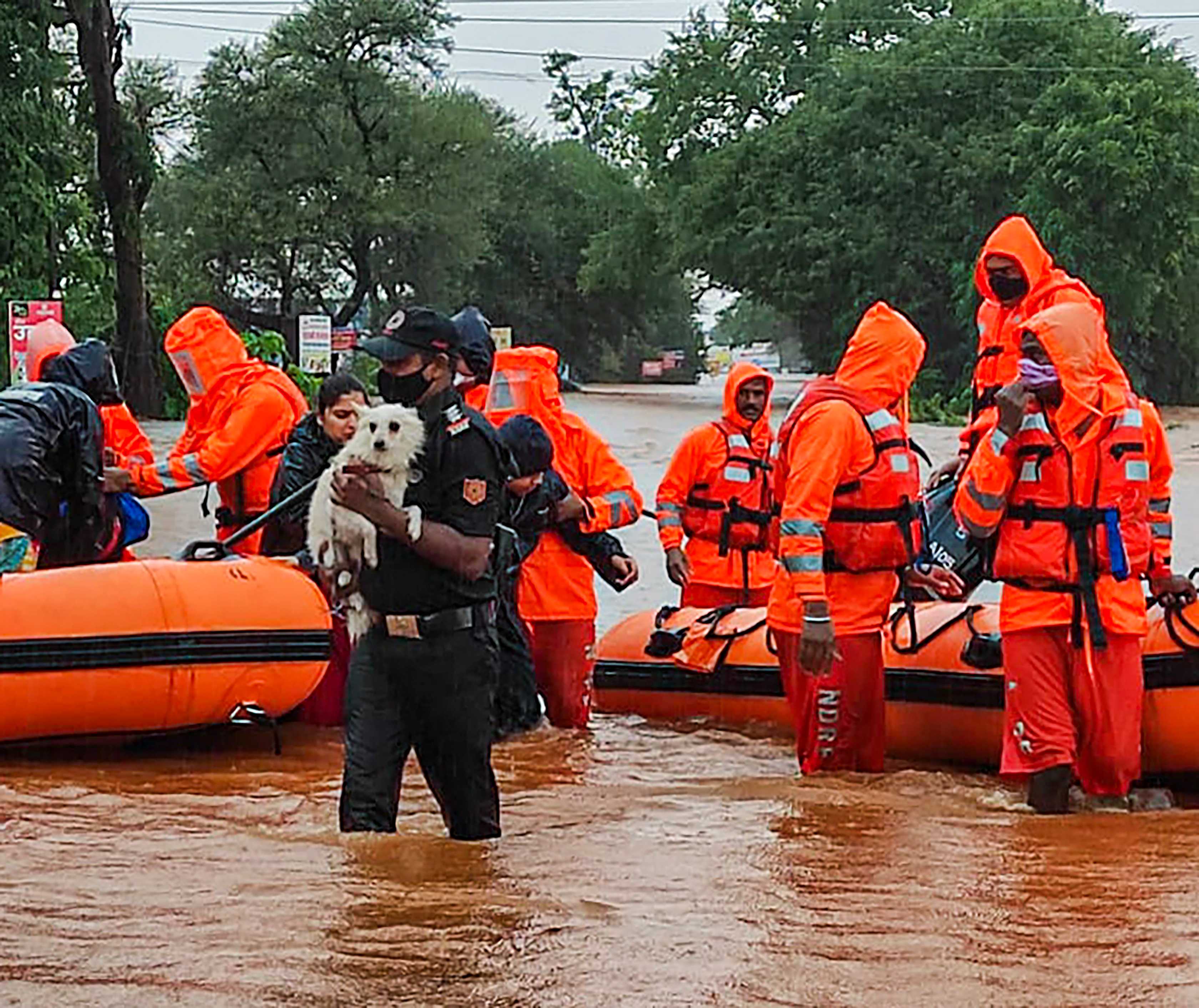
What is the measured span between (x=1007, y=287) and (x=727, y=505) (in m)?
2.07

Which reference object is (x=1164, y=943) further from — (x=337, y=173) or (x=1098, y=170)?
(x=337, y=173)

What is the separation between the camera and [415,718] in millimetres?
5020

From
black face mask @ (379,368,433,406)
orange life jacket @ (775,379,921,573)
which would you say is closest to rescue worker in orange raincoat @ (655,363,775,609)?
orange life jacket @ (775,379,921,573)

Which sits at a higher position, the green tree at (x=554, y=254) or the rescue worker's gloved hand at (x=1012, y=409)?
the green tree at (x=554, y=254)

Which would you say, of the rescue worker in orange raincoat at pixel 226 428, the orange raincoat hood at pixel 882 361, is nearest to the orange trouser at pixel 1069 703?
the orange raincoat hood at pixel 882 361

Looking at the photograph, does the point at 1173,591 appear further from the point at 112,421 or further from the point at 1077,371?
the point at 112,421

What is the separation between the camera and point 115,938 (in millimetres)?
4059

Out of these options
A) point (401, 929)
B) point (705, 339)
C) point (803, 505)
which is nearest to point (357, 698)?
point (401, 929)

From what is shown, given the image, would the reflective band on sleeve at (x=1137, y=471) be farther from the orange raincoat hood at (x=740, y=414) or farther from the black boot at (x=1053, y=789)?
the orange raincoat hood at (x=740, y=414)

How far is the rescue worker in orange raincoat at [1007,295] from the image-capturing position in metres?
6.66

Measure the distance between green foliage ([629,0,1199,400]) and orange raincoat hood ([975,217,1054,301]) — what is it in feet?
99.3

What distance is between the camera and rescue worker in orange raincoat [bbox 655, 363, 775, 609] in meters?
8.52

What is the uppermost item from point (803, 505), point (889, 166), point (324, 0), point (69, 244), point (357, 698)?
point (324, 0)

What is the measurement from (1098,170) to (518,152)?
2489 cm
